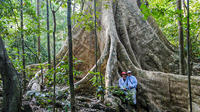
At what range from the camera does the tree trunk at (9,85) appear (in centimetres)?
215

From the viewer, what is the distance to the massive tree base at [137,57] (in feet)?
12.4

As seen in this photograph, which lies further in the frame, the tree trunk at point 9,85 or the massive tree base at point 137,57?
the massive tree base at point 137,57

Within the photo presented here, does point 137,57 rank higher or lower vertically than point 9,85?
higher

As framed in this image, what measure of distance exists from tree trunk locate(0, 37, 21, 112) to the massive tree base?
1969 millimetres

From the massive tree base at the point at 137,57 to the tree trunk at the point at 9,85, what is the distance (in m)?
1.97

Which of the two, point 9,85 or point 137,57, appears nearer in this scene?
point 9,85

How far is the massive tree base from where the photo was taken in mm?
3781

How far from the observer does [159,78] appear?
4.11 m

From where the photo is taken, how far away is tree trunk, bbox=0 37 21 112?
7.06 ft

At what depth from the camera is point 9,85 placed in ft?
7.26

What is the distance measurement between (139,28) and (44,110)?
4712mm

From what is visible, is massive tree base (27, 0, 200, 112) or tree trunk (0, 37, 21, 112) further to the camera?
massive tree base (27, 0, 200, 112)

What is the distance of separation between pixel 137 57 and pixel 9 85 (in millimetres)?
4664

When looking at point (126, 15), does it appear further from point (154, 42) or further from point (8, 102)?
point (8, 102)
